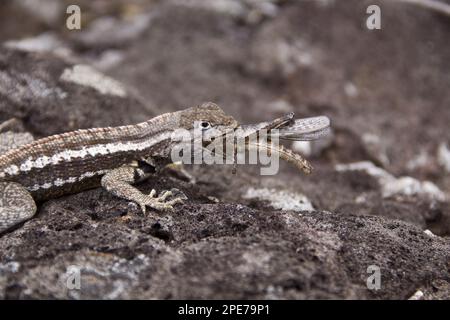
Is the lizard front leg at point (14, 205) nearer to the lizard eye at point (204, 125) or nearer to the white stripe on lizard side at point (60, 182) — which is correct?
the white stripe on lizard side at point (60, 182)

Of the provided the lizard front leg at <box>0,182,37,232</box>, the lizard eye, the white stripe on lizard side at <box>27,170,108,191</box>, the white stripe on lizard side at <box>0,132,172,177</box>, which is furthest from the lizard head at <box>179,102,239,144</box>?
the lizard front leg at <box>0,182,37,232</box>

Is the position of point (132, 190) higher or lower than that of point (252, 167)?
lower

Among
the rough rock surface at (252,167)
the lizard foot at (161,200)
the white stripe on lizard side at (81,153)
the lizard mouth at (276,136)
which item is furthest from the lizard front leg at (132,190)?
the lizard mouth at (276,136)

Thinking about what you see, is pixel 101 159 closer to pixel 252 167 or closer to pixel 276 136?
pixel 276 136

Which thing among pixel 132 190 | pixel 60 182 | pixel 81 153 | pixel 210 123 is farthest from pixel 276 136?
pixel 60 182

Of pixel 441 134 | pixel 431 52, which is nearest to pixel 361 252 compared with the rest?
Answer: pixel 441 134
